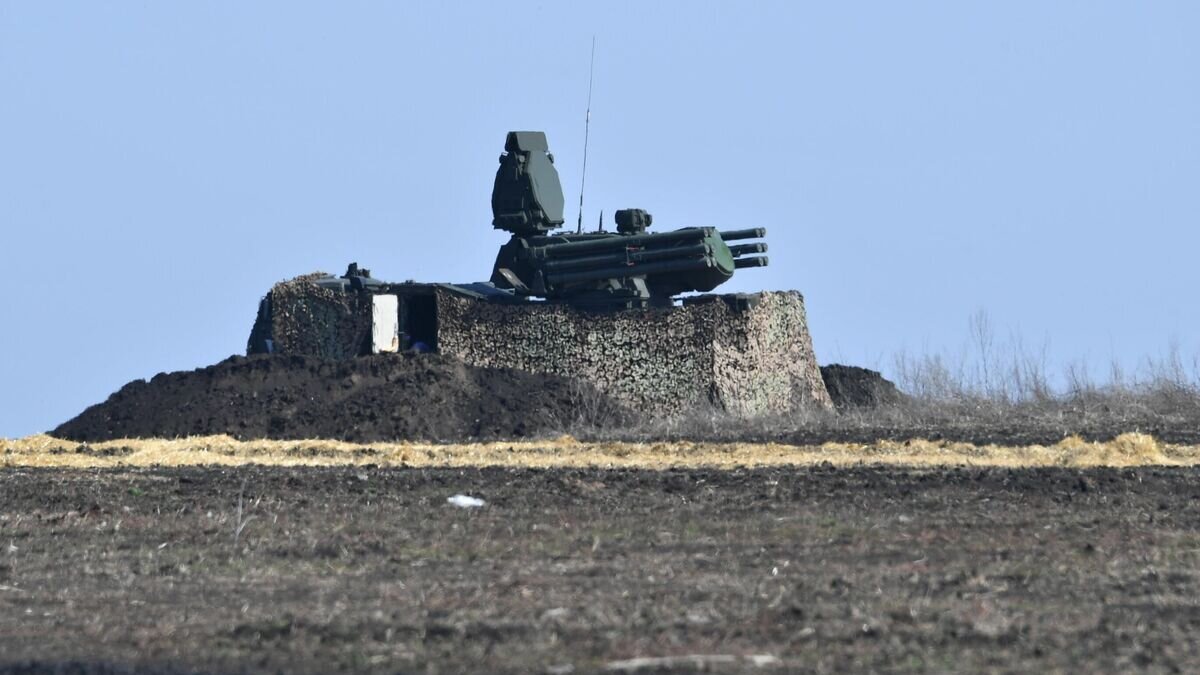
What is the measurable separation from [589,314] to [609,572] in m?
18.6

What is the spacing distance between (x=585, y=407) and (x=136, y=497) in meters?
12.2

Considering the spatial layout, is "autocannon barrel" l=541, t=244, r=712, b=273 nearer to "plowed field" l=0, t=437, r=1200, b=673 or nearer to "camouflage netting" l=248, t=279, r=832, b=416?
"camouflage netting" l=248, t=279, r=832, b=416

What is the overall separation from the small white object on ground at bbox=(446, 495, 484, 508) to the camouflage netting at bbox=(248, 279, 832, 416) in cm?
1305

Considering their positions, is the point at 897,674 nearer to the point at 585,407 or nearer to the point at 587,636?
the point at 587,636

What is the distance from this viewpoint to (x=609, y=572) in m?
12.1

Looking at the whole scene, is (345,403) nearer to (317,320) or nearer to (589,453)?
(317,320)

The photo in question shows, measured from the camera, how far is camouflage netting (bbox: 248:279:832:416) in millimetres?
30188

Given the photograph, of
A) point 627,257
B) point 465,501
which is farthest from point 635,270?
point 465,501

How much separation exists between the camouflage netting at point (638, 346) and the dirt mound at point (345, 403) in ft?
1.54

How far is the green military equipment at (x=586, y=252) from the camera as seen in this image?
1208 inches

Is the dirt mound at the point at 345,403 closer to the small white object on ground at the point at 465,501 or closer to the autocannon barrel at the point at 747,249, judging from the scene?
the autocannon barrel at the point at 747,249

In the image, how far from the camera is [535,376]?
1196 inches

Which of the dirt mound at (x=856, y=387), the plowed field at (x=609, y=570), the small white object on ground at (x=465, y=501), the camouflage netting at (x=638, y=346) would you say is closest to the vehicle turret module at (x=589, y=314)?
the camouflage netting at (x=638, y=346)

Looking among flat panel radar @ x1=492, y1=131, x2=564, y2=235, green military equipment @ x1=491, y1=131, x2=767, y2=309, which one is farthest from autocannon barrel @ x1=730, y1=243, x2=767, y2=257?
flat panel radar @ x1=492, y1=131, x2=564, y2=235
